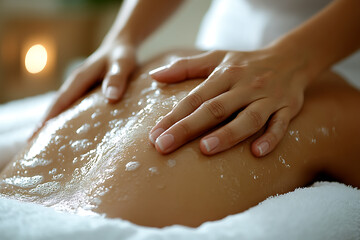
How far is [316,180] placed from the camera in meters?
0.76

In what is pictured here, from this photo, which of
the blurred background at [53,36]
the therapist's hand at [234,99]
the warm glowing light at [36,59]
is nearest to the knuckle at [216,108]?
the therapist's hand at [234,99]

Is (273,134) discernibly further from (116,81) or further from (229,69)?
(116,81)

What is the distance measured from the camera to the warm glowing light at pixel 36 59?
9.46ft

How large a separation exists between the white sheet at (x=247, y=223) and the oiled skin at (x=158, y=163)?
0.19ft

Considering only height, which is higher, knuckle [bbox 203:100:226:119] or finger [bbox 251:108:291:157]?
knuckle [bbox 203:100:226:119]

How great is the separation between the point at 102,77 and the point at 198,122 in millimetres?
462

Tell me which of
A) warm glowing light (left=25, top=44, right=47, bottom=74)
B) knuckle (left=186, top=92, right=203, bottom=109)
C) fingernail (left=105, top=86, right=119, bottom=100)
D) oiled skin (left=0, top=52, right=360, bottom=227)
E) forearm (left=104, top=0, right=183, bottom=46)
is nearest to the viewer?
oiled skin (left=0, top=52, right=360, bottom=227)

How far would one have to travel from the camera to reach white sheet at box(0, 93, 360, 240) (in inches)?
18.3

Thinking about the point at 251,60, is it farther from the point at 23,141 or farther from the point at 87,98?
the point at 23,141

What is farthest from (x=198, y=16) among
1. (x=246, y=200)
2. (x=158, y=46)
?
(x=246, y=200)

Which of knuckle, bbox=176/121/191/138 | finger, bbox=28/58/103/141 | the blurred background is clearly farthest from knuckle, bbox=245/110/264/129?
the blurred background

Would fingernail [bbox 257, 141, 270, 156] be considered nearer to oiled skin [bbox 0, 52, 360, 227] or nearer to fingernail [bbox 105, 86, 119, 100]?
oiled skin [bbox 0, 52, 360, 227]

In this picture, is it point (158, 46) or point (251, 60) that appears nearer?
point (251, 60)

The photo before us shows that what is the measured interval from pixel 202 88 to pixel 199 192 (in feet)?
0.69
